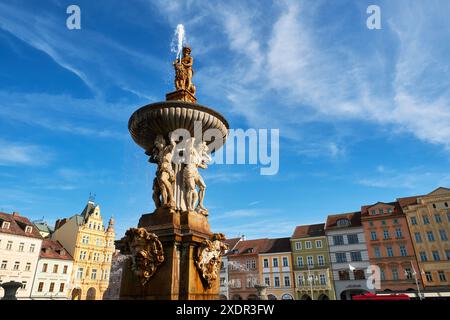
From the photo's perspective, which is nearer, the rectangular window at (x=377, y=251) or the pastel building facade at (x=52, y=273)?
the pastel building facade at (x=52, y=273)

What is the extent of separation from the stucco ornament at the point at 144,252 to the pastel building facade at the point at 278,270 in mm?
40105

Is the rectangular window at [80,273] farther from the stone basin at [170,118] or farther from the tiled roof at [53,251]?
the stone basin at [170,118]

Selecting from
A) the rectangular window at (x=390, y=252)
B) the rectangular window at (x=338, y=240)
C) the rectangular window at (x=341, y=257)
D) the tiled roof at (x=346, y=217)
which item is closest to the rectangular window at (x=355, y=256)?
the rectangular window at (x=341, y=257)

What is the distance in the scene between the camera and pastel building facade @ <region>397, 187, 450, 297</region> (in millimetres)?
33938

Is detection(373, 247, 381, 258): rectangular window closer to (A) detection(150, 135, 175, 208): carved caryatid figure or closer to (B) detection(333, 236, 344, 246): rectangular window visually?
(B) detection(333, 236, 344, 246): rectangular window

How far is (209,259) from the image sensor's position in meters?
5.64

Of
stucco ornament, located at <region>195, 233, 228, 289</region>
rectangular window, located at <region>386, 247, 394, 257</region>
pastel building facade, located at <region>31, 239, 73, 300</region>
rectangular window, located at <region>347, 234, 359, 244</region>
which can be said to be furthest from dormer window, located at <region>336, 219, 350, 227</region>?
stucco ornament, located at <region>195, 233, 228, 289</region>

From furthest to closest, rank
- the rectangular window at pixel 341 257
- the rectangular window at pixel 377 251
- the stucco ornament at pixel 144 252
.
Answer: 1. the rectangular window at pixel 341 257
2. the rectangular window at pixel 377 251
3. the stucco ornament at pixel 144 252

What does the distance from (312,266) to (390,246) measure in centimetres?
1036

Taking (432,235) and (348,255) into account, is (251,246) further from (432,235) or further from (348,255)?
(432,235)

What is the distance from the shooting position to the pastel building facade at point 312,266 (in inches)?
1539

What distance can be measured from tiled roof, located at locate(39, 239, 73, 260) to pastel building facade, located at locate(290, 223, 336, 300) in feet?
102

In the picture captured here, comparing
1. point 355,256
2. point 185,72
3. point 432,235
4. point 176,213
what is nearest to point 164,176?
point 176,213

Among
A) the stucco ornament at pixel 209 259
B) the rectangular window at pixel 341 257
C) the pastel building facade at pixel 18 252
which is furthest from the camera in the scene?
the rectangular window at pixel 341 257
